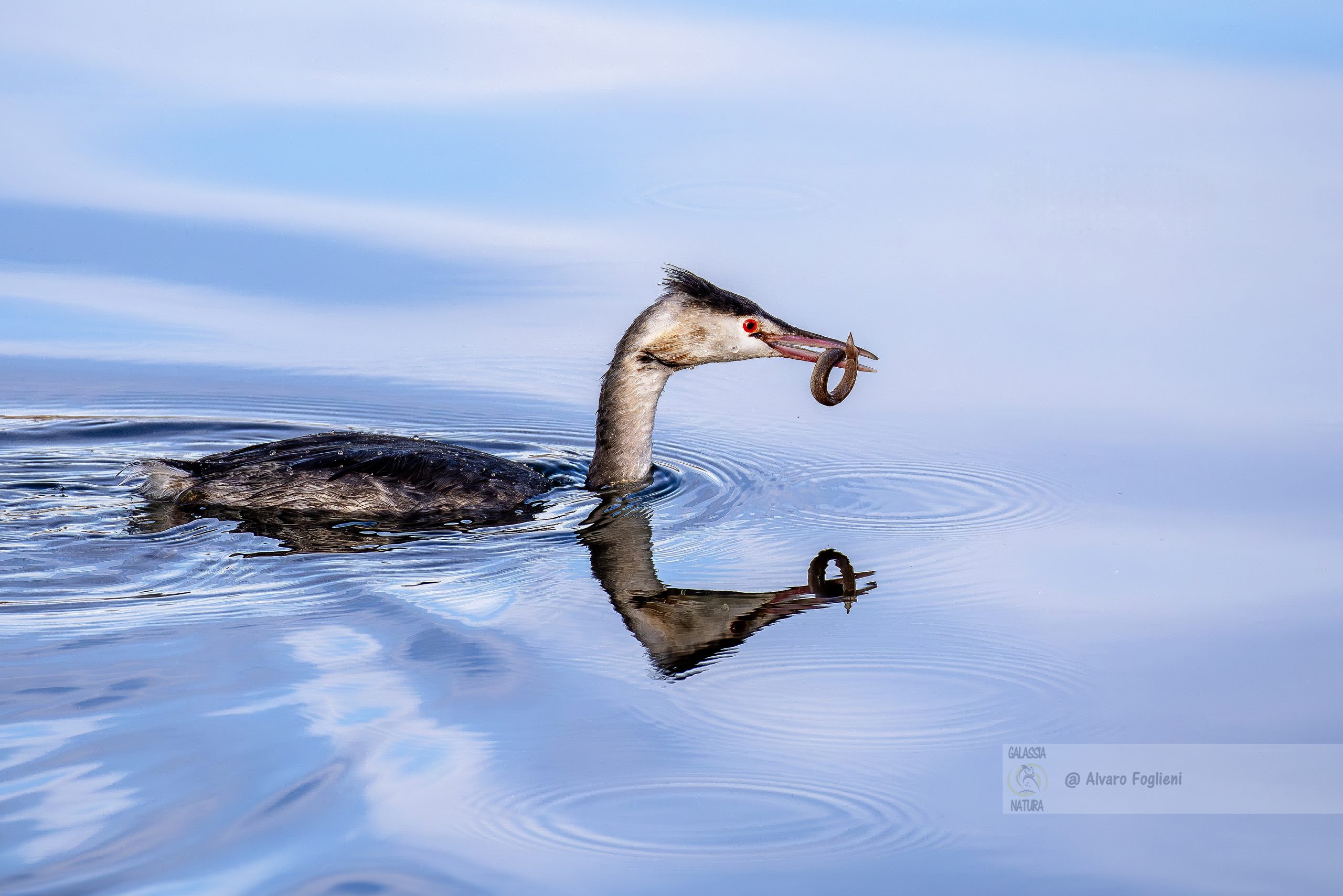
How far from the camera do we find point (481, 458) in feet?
26.8

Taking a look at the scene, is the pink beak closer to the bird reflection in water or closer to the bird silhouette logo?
the bird reflection in water

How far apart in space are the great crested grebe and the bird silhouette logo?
3.32 metres

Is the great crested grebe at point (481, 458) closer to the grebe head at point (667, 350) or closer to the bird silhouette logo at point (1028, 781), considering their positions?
the grebe head at point (667, 350)

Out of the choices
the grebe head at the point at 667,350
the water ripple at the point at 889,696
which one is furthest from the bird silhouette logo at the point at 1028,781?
the grebe head at the point at 667,350

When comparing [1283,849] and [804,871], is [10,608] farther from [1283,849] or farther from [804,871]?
[1283,849]

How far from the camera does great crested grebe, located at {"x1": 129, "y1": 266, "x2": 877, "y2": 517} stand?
764 centimetres

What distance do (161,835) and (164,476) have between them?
362 centimetres

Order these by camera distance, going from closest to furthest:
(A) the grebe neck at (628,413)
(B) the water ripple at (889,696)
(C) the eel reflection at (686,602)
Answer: (B) the water ripple at (889,696) → (C) the eel reflection at (686,602) → (A) the grebe neck at (628,413)

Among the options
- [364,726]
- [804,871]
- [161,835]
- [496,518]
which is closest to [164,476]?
[496,518]

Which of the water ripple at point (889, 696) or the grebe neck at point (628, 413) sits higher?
the grebe neck at point (628, 413)

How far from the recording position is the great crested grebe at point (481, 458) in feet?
25.1

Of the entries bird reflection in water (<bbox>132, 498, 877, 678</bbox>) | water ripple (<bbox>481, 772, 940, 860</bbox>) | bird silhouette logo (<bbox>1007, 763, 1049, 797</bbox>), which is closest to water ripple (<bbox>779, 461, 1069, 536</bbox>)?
bird reflection in water (<bbox>132, 498, 877, 678</bbox>)

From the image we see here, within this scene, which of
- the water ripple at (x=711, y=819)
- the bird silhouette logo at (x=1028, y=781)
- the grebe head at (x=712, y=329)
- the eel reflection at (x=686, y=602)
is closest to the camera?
the water ripple at (x=711, y=819)

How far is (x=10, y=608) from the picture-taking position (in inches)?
239
